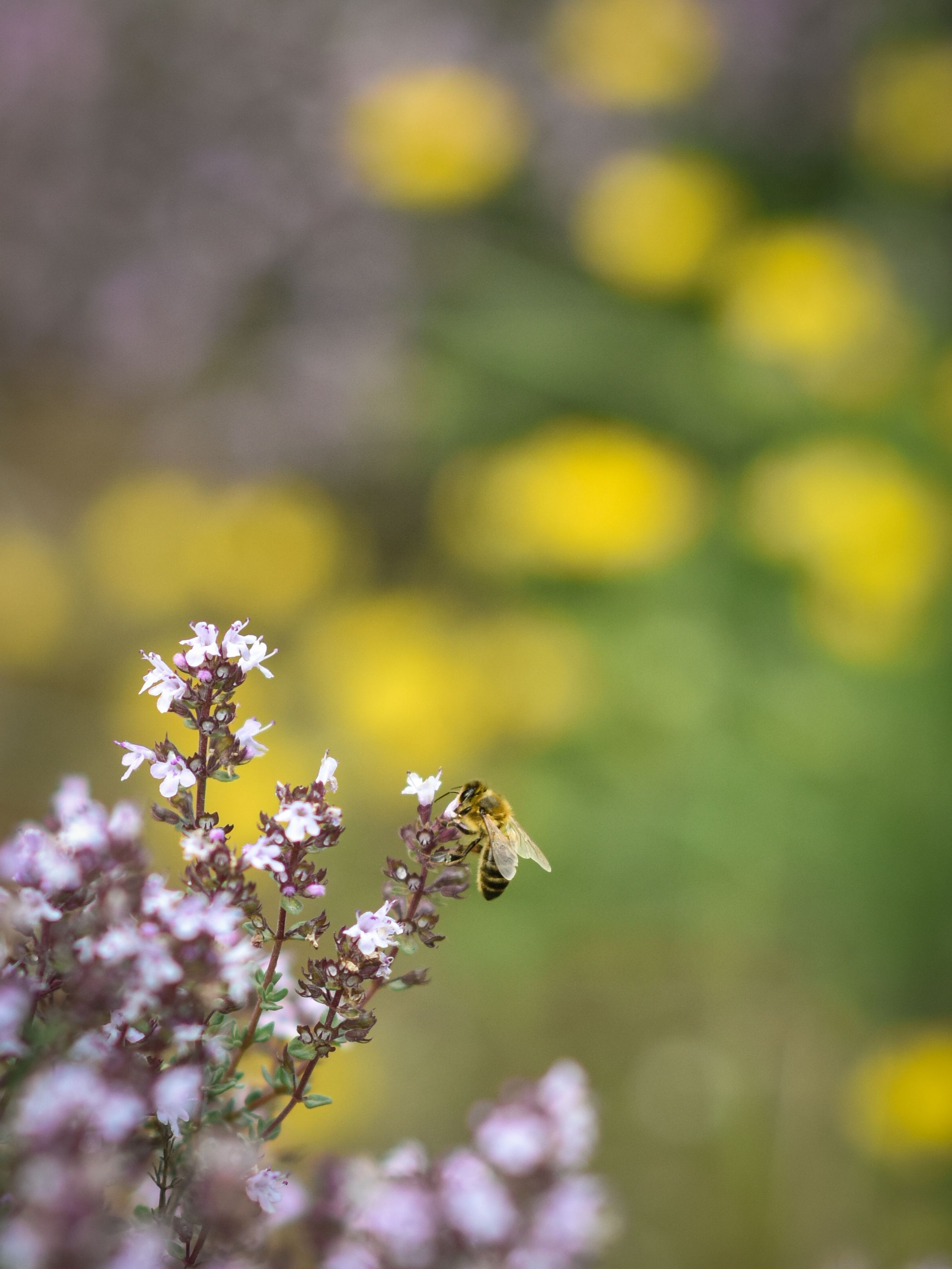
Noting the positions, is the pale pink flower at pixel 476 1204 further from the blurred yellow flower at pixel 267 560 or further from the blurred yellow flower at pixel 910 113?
the blurred yellow flower at pixel 910 113

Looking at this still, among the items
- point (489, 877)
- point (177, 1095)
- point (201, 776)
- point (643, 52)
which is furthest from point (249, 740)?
point (643, 52)

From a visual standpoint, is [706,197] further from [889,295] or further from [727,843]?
[727,843]

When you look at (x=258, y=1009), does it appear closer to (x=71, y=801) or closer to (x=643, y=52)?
(x=71, y=801)

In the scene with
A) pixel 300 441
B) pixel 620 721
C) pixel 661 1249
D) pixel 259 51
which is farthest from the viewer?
pixel 259 51

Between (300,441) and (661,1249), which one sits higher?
(300,441)

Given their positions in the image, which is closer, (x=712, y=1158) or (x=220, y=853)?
(x=220, y=853)

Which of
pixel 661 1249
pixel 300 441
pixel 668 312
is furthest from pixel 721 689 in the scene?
pixel 300 441

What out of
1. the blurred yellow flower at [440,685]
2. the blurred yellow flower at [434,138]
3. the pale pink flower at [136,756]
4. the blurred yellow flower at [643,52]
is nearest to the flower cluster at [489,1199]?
the pale pink flower at [136,756]

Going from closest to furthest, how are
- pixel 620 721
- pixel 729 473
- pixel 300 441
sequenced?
pixel 620 721 → pixel 729 473 → pixel 300 441
